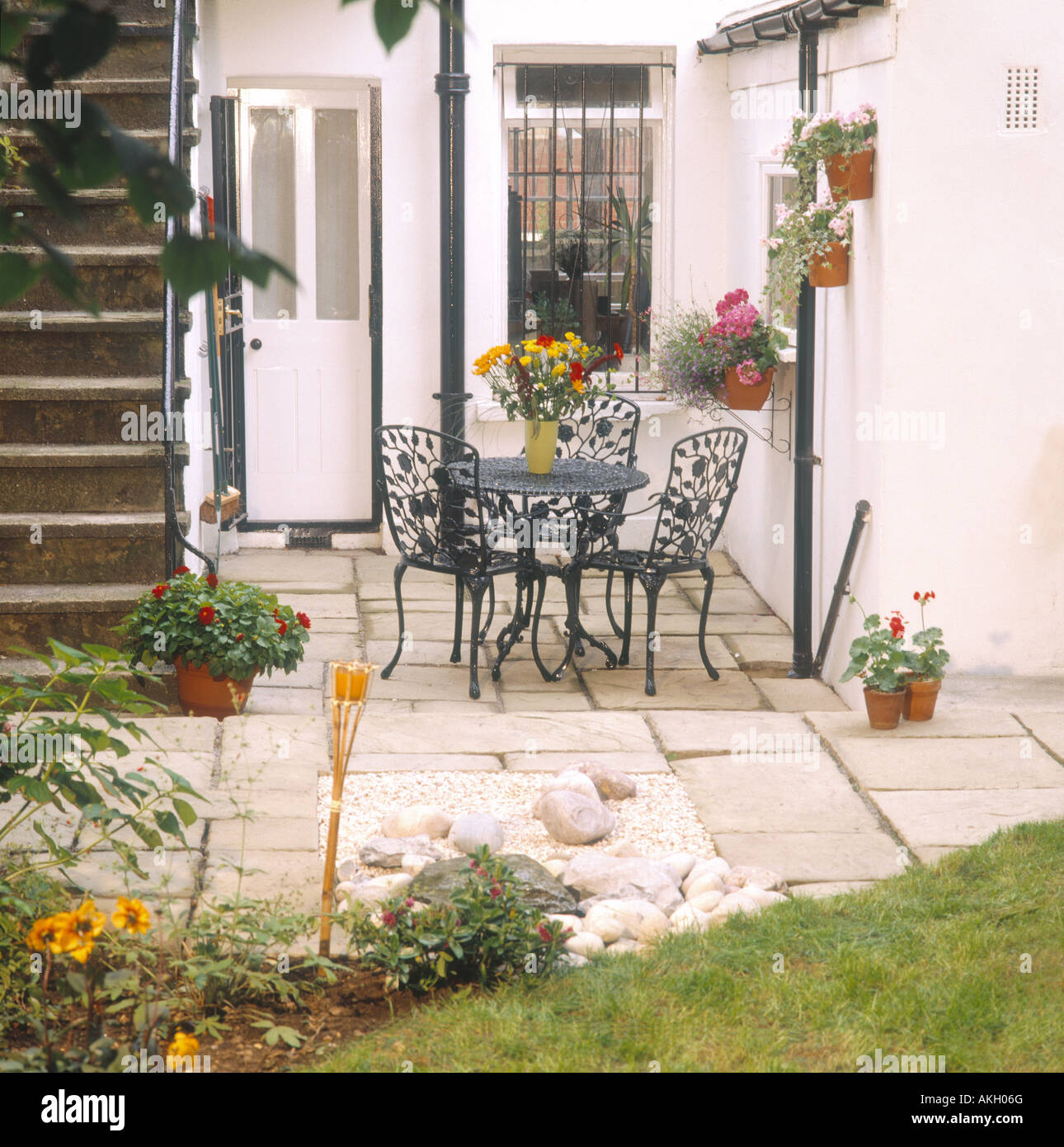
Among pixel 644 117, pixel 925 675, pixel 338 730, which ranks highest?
pixel 644 117

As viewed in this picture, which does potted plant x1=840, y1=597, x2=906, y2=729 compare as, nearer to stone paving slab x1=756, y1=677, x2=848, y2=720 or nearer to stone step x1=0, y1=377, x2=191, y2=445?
stone paving slab x1=756, y1=677, x2=848, y2=720

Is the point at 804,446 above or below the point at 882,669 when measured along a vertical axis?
above

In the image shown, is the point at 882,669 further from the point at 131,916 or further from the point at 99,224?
the point at 99,224

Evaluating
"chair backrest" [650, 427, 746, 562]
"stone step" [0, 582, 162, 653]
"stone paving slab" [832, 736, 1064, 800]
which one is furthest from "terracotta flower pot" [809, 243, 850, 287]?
"stone step" [0, 582, 162, 653]

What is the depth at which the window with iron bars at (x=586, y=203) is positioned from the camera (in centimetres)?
789

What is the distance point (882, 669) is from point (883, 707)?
0.43 feet

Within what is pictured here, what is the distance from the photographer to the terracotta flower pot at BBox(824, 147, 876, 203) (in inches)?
211

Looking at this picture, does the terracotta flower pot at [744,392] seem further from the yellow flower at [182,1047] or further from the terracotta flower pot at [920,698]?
the yellow flower at [182,1047]

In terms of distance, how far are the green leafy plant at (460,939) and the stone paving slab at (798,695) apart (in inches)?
98.7

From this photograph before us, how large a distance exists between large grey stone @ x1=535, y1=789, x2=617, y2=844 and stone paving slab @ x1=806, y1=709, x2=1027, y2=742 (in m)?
1.07

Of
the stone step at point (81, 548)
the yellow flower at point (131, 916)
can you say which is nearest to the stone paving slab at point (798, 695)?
the stone step at point (81, 548)

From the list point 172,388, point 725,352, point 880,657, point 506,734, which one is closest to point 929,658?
point 880,657

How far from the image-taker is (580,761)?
4719mm

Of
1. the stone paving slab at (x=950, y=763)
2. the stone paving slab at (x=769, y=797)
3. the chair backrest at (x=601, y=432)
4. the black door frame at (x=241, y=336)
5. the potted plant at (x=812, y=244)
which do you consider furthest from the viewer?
the black door frame at (x=241, y=336)
